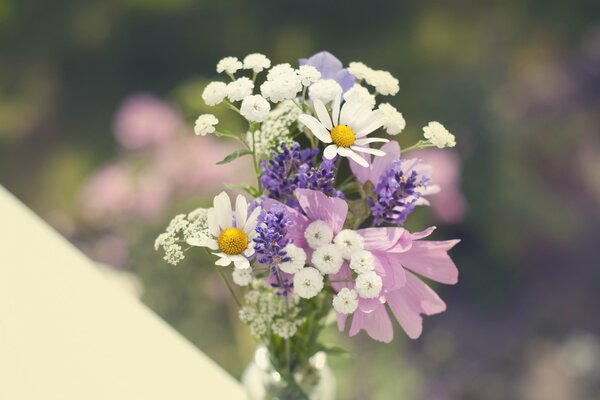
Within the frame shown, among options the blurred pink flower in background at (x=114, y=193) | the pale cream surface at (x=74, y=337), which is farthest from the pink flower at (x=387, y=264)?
the blurred pink flower in background at (x=114, y=193)

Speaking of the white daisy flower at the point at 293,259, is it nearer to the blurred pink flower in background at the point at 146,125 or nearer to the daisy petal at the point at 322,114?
the daisy petal at the point at 322,114

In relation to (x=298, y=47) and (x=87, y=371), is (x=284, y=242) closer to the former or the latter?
(x=87, y=371)

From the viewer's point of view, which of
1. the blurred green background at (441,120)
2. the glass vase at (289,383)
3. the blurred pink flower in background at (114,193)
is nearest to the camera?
the glass vase at (289,383)

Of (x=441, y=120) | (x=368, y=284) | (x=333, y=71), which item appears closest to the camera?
(x=368, y=284)

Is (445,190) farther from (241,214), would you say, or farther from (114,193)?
(241,214)

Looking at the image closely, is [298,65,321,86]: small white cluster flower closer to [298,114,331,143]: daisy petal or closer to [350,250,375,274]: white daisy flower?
[298,114,331,143]: daisy petal

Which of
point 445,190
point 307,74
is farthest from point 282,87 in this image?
point 445,190

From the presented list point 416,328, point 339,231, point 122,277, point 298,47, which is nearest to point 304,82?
point 339,231
